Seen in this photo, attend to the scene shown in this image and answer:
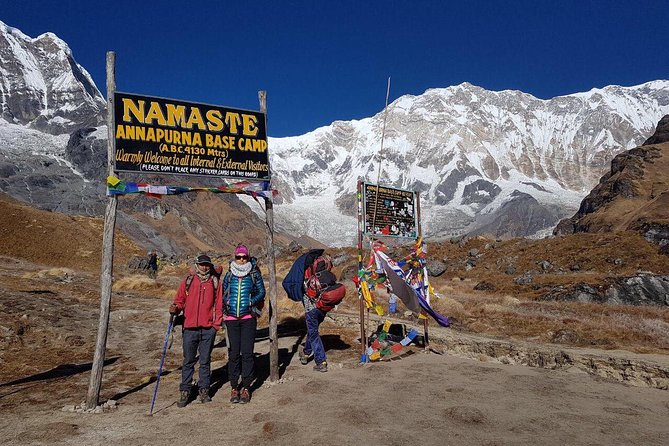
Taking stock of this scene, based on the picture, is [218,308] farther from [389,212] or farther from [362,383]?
[389,212]

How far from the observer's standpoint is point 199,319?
25.0 feet

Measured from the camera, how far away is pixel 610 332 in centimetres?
1431

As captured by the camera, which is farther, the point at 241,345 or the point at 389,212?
the point at 389,212

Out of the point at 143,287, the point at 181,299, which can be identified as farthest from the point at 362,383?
the point at 143,287

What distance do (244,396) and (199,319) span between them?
150 cm

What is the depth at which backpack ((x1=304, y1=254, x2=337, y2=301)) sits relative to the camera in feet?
31.9

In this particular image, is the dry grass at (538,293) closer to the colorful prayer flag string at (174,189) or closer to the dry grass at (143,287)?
the dry grass at (143,287)

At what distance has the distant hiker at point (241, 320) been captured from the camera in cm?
791

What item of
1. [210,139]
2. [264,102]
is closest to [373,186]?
[264,102]

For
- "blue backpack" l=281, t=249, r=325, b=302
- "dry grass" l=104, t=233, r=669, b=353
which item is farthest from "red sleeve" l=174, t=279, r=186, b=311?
"dry grass" l=104, t=233, r=669, b=353

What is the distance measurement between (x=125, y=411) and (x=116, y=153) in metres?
4.23

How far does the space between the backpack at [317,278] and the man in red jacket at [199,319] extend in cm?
241

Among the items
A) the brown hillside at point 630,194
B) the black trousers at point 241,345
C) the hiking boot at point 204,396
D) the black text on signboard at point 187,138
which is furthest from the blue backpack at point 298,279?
the brown hillside at point 630,194

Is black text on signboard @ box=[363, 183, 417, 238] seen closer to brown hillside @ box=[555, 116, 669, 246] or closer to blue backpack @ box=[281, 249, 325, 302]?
blue backpack @ box=[281, 249, 325, 302]
